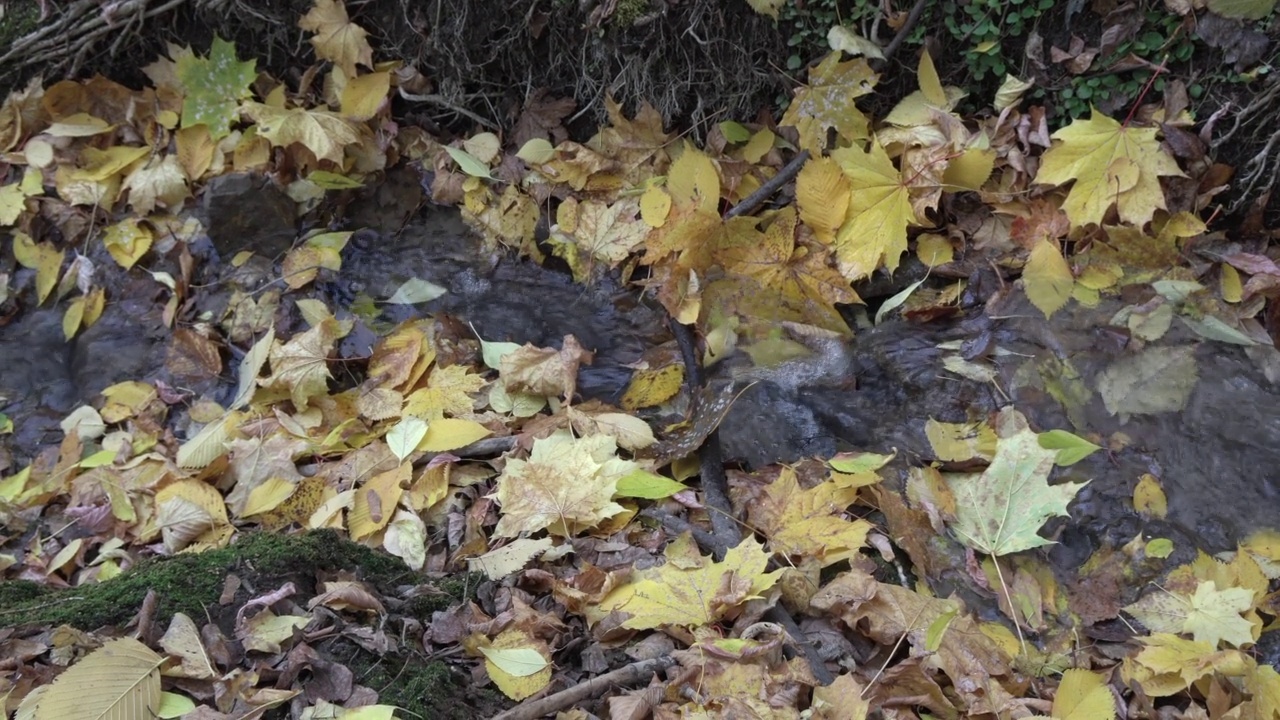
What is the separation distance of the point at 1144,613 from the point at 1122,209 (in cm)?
116

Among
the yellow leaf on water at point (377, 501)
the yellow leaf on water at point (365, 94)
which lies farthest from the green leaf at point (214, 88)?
the yellow leaf on water at point (377, 501)

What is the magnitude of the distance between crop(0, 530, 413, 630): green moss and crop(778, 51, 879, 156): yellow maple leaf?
1846 millimetres

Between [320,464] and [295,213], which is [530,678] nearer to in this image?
[320,464]

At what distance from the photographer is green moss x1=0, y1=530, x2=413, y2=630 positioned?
1.69 metres

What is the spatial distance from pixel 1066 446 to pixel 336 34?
2.88m

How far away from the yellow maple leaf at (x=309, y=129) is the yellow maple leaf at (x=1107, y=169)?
7.90 ft

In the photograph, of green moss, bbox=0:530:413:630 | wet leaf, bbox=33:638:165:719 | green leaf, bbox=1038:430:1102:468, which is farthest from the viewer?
green leaf, bbox=1038:430:1102:468

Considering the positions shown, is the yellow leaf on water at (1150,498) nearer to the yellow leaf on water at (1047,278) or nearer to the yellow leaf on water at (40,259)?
the yellow leaf on water at (1047,278)

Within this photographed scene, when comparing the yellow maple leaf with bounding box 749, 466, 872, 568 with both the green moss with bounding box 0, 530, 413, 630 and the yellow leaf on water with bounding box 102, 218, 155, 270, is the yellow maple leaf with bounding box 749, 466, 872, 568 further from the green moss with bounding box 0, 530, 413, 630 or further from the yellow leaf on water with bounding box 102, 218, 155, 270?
the yellow leaf on water with bounding box 102, 218, 155, 270

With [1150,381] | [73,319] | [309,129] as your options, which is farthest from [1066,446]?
[73,319]

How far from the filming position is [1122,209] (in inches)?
96.6

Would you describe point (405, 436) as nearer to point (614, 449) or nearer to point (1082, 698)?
point (614, 449)

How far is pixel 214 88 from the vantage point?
337 cm

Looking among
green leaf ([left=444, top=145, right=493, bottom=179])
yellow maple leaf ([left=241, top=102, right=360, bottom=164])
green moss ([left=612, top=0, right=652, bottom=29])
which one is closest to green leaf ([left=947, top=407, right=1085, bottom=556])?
green moss ([left=612, top=0, right=652, bottom=29])
